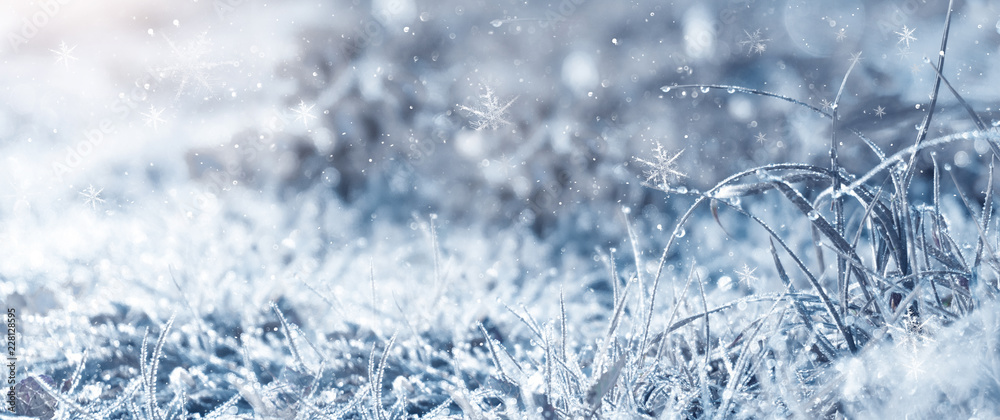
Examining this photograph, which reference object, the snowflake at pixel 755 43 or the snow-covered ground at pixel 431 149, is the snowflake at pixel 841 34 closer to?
the snow-covered ground at pixel 431 149

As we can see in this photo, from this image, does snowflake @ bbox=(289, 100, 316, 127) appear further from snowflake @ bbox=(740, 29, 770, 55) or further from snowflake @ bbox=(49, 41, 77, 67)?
snowflake @ bbox=(740, 29, 770, 55)

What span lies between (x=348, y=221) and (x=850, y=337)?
765 mm

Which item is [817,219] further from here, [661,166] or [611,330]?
[661,166]

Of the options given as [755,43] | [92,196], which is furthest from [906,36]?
[92,196]

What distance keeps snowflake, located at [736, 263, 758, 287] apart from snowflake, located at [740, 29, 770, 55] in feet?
1.21

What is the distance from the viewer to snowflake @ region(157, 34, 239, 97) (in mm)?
1011

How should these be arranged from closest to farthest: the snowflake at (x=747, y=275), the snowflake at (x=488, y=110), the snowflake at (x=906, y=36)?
the snowflake at (x=747, y=275), the snowflake at (x=906, y=36), the snowflake at (x=488, y=110)

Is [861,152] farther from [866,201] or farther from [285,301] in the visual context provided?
[285,301]

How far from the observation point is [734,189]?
0.46 m

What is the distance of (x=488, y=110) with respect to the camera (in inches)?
41.1

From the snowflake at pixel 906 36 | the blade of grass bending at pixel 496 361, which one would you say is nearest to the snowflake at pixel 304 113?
the blade of grass bending at pixel 496 361

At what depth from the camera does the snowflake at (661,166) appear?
0.96 metres

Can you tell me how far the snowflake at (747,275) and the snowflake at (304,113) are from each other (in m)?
0.72

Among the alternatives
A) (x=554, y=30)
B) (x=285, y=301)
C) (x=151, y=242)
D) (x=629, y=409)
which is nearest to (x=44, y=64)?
(x=151, y=242)
